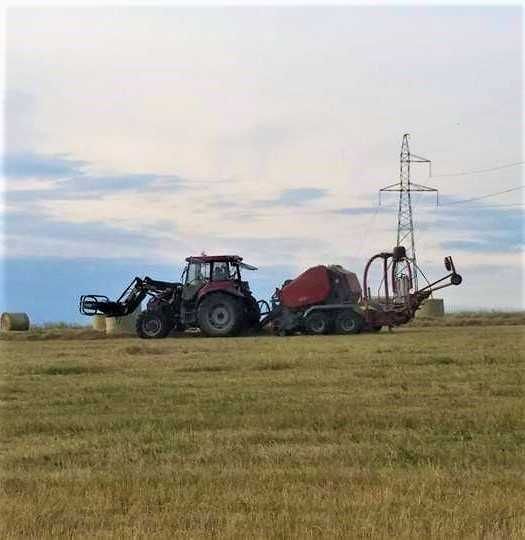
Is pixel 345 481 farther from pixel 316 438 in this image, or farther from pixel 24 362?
pixel 24 362

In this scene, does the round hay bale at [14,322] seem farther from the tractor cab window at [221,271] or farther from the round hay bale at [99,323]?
the tractor cab window at [221,271]

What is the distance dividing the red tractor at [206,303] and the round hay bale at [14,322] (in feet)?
26.0

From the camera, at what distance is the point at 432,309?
140 feet

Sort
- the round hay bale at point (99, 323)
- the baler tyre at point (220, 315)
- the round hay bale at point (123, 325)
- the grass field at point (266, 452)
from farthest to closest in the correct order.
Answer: the round hay bale at point (99, 323), the round hay bale at point (123, 325), the baler tyre at point (220, 315), the grass field at point (266, 452)

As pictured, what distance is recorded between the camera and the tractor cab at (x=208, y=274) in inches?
1145

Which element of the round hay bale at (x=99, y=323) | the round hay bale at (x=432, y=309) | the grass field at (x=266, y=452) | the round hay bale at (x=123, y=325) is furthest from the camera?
the round hay bale at (x=432, y=309)

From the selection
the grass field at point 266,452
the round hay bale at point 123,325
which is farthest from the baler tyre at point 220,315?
the grass field at point 266,452

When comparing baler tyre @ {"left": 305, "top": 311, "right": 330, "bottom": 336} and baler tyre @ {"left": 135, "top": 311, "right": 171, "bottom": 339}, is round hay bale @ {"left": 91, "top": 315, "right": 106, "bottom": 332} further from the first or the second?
baler tyre @ {"left": 305, "top": 311, "right": 330, "bottom": 336}

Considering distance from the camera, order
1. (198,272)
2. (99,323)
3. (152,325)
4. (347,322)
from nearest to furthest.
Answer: (152,325) < (198,272) < (347,322) < (99,323)

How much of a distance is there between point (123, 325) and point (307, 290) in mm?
6797

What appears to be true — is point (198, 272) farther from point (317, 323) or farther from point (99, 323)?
point (99, 323)

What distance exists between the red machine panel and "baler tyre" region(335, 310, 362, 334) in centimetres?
77

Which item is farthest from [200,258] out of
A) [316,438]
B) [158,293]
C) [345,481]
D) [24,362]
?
[345,481]

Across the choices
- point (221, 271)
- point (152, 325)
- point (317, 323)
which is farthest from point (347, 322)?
point (152, 325)
